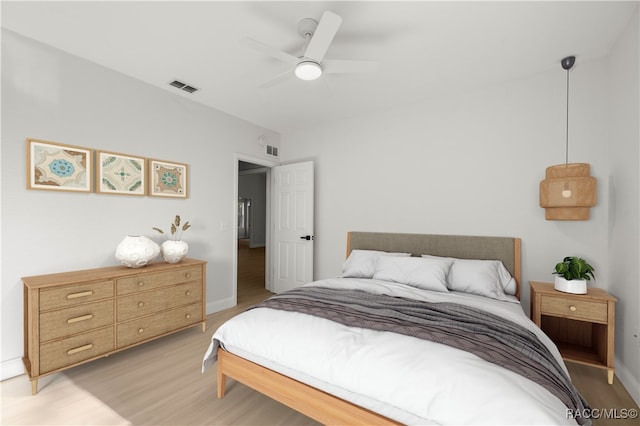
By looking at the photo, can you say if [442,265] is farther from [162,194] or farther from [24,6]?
→ [24,6]

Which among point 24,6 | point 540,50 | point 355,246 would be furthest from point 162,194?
point 540,50

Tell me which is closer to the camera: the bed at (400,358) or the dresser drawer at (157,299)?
the bed at (400,358)

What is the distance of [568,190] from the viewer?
98.6 inches

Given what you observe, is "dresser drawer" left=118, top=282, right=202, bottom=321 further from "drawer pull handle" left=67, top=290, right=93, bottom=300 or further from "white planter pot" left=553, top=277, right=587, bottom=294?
"white planter pot" left=553, top=277, right=587, bottom=294

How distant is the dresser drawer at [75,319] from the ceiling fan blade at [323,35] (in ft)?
8.61

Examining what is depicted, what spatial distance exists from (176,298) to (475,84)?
392 cm

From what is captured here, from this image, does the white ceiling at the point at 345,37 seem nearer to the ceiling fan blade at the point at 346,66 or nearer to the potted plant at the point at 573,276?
the ceiling fan blade at the point at 346,66

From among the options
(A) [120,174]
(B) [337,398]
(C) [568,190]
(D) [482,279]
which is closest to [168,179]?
(A) [120,174]

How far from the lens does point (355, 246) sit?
3.89 metres

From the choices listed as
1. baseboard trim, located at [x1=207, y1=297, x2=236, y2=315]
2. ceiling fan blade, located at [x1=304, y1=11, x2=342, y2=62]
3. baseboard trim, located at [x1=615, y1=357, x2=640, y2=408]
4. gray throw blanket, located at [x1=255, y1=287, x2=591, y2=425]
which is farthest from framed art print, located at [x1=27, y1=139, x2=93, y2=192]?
baseboard trim, located at [x1=615, y1=357, x2=640, y2=408]

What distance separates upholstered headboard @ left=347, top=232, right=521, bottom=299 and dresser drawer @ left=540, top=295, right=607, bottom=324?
0.47 meters

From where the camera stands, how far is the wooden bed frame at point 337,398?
146 cm

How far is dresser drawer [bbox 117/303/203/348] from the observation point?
8.22ft

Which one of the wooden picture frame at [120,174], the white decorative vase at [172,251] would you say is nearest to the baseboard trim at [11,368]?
the white decorative vase at [172,251]
